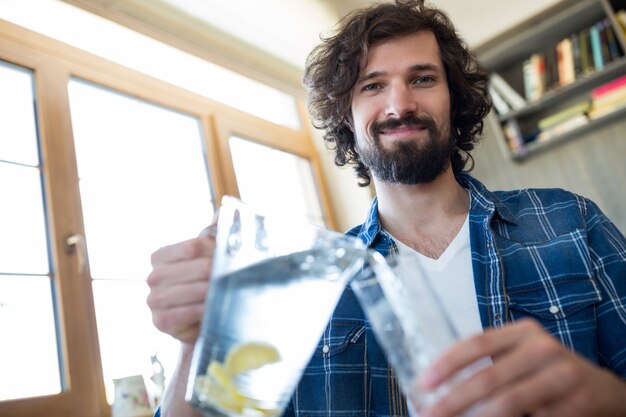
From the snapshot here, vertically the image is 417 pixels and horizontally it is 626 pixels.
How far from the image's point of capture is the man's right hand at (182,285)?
0.60 m

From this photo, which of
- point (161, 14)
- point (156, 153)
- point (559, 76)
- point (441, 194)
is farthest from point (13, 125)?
point (559, 76)

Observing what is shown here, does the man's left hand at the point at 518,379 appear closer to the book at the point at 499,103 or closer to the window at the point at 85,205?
the window at the point at 85,205

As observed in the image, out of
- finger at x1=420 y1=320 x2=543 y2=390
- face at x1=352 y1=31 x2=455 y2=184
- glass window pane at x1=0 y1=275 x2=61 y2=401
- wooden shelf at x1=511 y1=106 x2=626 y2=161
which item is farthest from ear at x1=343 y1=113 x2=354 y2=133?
wooden shelf at x1=511 y1=106 x2=626 y2=161

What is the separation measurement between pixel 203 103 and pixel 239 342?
2232mm

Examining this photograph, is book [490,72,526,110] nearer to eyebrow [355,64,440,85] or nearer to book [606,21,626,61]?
book [606,21,626,61]

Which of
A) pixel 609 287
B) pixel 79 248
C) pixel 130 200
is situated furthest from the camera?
pixel 130 200

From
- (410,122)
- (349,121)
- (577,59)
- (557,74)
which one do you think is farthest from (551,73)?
(410,122)

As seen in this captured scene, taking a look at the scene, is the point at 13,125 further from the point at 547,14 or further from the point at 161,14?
the point at 547,14

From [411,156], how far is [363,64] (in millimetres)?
313

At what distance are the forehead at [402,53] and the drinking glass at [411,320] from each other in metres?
1.00

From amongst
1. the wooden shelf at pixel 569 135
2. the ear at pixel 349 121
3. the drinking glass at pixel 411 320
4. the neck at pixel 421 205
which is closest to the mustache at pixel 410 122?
the neck at pixel 421 205

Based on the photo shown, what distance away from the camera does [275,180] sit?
2.89 metres

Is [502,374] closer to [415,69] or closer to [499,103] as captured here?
[415,69]

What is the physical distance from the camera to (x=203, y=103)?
2.57 m
